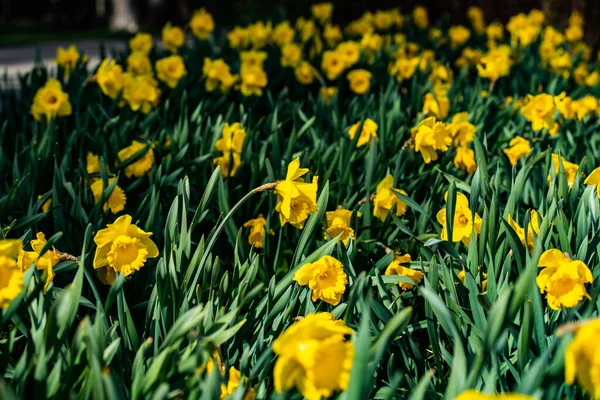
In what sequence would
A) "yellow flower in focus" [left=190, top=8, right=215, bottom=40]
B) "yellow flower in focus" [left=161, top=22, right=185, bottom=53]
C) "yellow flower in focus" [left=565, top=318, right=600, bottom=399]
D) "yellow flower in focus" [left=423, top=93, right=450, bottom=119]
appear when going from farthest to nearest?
"yellow flower in focus" [left=190, top=8, right=215, bottom=40], "yellow flower in focus" [left=161, top=22, right=185, bottom=53], "yellow flower in focus" [left=423, top=93, right=450, bottom=119], "yellow flower in focus" [left=565, top=318, right=600, bottom=399]

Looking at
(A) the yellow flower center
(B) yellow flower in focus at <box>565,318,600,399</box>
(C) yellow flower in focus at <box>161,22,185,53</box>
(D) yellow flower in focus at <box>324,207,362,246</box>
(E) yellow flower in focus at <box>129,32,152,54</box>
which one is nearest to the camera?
(B) yellow flower in focus at <box>565,318,600,399</box>

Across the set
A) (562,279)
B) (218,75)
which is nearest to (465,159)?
(562,279)

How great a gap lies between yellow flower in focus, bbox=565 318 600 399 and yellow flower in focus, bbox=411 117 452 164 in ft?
4.09

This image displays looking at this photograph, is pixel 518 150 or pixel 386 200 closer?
pixel 386 200

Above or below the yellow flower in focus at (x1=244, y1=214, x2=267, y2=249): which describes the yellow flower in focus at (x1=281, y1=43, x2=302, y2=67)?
above

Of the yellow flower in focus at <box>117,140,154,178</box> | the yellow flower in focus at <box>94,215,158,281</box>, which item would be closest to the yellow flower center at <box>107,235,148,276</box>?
the yellow flower in focus at <box>94,215,158,281</box>

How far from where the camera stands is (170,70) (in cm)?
350

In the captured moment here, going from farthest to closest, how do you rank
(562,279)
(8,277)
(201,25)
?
(201,25)
(562,279)
(8,277)

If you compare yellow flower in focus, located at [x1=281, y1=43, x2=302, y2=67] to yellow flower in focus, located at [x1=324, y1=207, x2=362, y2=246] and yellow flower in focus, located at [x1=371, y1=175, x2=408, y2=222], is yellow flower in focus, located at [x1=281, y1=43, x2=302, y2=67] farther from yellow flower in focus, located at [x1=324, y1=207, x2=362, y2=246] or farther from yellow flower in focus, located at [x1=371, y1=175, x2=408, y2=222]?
yellow flower in focus, located at [x1=324, y1=207, x2=362, y2=246]

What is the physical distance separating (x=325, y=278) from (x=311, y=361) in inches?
21.6

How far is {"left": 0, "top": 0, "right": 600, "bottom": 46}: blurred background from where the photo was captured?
20.1 feet

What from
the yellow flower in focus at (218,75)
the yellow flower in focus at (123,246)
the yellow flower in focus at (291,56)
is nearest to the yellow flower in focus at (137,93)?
the yellow flower in focus at (218,75)

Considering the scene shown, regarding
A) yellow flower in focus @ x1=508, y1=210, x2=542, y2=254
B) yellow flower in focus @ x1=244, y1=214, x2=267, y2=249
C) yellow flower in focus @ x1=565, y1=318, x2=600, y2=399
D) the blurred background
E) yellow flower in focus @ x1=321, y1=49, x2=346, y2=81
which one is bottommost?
yellow flower in focus @ x1=244, y1=214, x2=267, y2=249

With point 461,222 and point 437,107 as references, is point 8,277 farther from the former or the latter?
point 437,107
